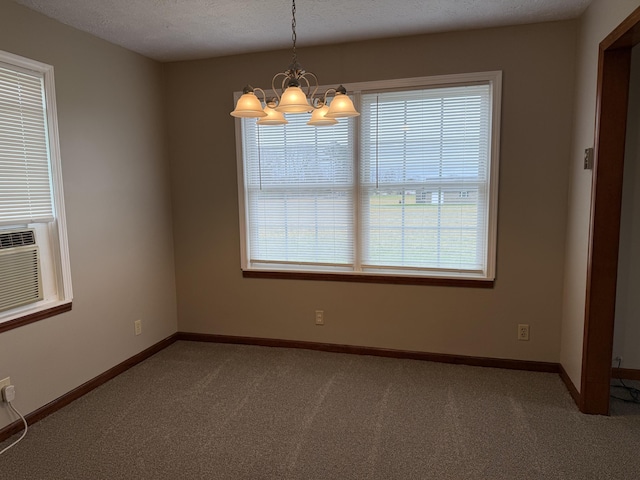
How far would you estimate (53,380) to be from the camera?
106 inches

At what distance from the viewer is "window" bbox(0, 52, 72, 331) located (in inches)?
94.3

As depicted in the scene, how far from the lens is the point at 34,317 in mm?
2543

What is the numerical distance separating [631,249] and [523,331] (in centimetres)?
95

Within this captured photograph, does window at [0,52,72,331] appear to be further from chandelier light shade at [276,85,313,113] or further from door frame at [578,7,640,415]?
door frame at [578,7,640,415]

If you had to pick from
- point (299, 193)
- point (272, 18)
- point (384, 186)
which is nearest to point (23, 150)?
point (272, 18)

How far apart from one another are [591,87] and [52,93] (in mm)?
3444

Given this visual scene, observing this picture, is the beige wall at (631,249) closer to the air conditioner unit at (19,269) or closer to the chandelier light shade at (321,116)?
the chandelier light shade at (321,116)

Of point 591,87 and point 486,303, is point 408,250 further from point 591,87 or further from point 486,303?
Answer: point 591,87

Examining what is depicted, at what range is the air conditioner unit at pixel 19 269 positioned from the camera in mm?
2414

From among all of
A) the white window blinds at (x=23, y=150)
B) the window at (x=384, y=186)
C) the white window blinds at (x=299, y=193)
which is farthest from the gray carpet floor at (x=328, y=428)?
the white window blinds at (x=23, y=150)

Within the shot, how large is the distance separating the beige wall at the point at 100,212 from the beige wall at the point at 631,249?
12.1ft

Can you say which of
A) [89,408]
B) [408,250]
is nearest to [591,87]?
[408,250]

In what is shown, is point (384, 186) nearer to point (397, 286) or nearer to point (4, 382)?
point (397, 286)

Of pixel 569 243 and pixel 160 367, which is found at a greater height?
pixel 569 243
